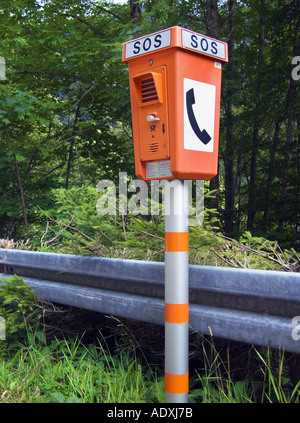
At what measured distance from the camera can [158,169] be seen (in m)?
2.36

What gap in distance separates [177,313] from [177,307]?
0.10 feet

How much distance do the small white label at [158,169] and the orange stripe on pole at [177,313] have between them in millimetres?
698

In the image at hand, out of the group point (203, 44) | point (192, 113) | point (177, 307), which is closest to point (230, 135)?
point (203, 44)

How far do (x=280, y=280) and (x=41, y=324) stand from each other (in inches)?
80.7

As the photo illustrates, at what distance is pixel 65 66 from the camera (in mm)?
9641

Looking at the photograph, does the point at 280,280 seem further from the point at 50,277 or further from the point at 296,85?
the point at 296,85

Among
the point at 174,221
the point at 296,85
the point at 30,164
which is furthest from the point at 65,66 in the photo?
the point at 174,221

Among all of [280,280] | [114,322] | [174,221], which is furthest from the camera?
[114,322]

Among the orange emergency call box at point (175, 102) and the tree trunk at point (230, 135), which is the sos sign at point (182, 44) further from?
the tree trunk at point (230, 135)

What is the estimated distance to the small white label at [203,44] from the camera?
2217mm

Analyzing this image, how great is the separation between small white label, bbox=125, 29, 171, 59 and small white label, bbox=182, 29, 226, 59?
0.09 meters

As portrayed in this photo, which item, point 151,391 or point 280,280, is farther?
point 151,391
